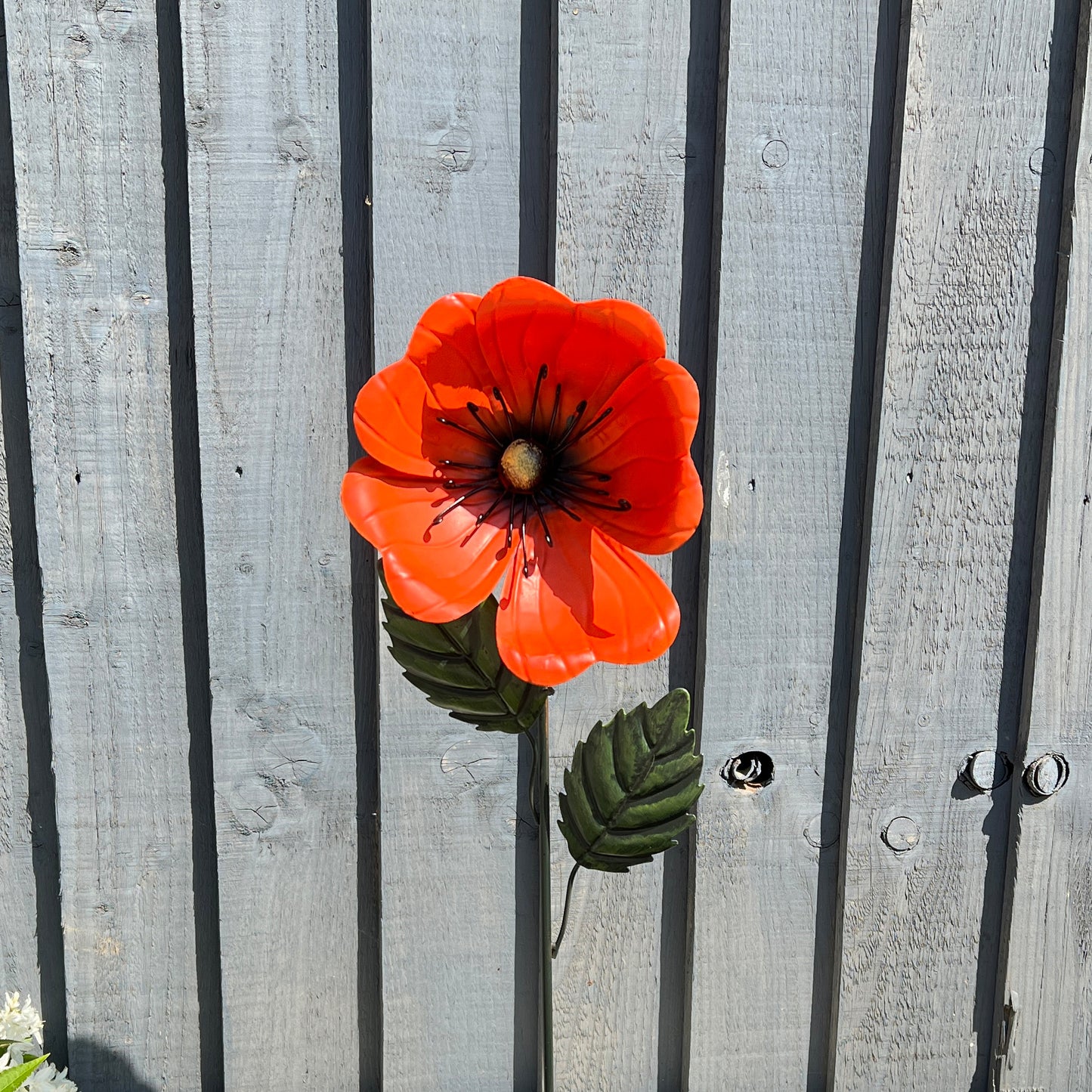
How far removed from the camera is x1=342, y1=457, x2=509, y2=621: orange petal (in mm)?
645

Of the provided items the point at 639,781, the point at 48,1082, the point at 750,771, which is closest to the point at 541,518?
the point at 639,781

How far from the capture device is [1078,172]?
0.96 m

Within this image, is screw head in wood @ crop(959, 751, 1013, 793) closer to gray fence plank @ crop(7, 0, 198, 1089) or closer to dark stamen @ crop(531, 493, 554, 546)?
dark stamen @ crop(531, 493, 554, 546)

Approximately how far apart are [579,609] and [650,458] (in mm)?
124

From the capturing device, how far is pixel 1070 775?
109 cm

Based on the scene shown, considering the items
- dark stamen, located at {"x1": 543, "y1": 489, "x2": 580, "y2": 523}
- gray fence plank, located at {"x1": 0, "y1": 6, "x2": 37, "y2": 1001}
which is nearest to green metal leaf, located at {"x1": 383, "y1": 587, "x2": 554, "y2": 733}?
dark stamen, located at {"x1": 543, "y1": 489, "x2": 580, "y2": 523}

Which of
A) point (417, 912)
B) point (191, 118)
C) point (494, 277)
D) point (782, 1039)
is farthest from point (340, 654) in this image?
point (782, 1039)

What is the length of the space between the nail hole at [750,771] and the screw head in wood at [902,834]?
159mm

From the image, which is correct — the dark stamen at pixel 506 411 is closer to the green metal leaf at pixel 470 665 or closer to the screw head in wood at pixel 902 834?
the green metal leaf at pixel 470 665

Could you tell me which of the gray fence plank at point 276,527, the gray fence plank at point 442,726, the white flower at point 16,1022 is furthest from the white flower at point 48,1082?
the gray fence plank at point 442,726

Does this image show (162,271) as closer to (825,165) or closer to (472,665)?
(472,665)

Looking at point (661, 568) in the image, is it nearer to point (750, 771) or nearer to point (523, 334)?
point (750, 771)

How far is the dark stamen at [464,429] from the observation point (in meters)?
0.68

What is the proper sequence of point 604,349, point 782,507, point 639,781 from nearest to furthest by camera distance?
1. point 604,349
2. point 639,781
3. point 782,507
